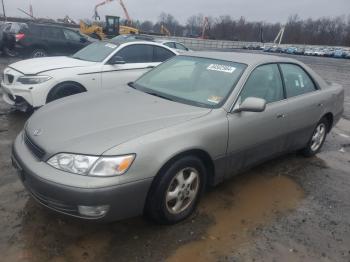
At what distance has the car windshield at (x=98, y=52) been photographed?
695 cm

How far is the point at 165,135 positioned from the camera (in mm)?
2918

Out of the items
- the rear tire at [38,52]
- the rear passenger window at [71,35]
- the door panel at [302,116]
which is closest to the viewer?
the door panel at [302,116]

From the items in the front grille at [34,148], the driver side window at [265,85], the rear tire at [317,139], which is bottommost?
the rear tire at [317,139]

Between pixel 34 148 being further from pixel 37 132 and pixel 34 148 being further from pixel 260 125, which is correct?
pixel 260 125

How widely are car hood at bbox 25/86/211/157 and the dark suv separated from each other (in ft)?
36.3

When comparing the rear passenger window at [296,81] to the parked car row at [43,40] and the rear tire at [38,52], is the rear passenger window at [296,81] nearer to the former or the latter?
the parked car row at [43,40]

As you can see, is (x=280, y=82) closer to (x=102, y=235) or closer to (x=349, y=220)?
(x=349, y=220)

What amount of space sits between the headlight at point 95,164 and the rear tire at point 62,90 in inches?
145

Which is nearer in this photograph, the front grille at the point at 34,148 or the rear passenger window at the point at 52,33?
the front grille at the point at 34,148

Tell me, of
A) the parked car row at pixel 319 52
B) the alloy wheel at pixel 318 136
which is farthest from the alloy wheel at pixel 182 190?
the parked car row at pixel 319 52

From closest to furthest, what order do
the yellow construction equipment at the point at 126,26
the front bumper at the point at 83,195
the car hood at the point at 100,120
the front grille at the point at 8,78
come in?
1. the front bumper at the point at 83,195
2. the car hood at the point at 100,120
3. the front grille at the point at 8,78
4. the yellow construction equipment at the point at 126,26

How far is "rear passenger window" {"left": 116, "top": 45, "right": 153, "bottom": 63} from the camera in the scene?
7.12m

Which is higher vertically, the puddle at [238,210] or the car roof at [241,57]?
the car roof at [241,57]

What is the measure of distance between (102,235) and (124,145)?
0.87 metres
